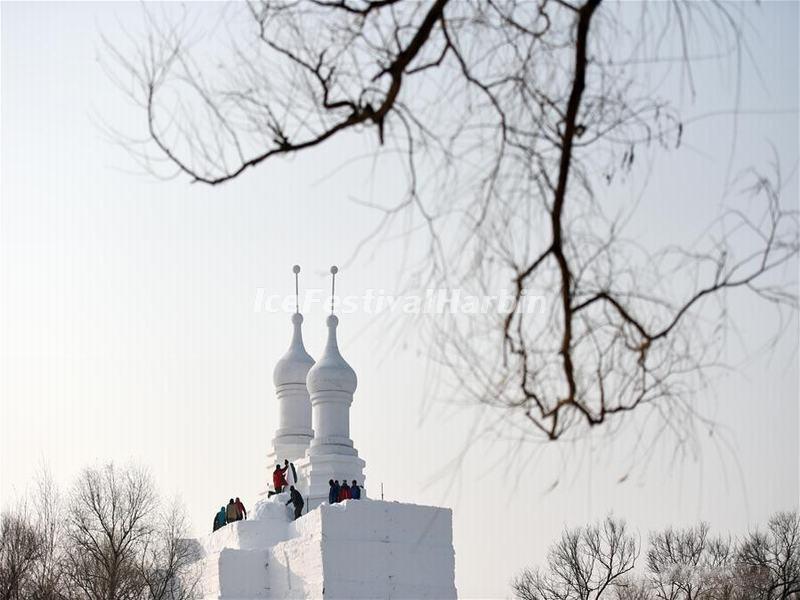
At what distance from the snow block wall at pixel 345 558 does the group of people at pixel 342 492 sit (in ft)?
3.12

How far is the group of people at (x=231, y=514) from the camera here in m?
31.3

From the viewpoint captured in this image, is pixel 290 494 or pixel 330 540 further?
pixel 290 494

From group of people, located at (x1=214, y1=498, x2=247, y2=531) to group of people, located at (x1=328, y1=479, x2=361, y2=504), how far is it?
2.35 metres

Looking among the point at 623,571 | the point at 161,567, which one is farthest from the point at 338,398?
the point at 623,571

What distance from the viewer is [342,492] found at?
29453 millimetres

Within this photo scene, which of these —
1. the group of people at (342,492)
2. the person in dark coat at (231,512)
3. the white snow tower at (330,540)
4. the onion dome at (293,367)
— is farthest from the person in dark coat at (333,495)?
the onion dome at (293,367)

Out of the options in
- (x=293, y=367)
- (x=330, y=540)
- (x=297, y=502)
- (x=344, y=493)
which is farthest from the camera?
(x=293, y=367)

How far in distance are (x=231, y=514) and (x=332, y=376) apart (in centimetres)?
355

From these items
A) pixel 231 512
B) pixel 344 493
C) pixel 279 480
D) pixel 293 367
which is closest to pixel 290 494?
pixel 279 480

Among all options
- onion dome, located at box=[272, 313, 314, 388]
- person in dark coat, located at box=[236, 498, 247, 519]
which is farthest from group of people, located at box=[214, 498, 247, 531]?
onion dome, located at box=[272, 313, 314, 388]

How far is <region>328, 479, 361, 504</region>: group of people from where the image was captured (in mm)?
29375

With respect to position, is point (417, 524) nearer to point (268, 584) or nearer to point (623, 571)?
point (268, 584)

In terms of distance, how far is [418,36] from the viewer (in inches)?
231

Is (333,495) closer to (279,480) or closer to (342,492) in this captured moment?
(342,492)
